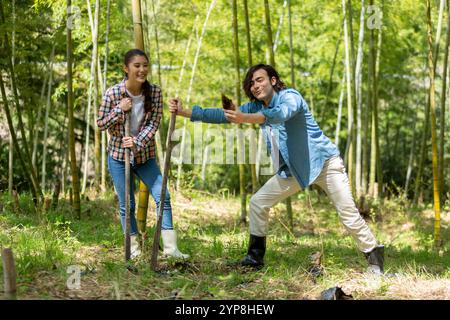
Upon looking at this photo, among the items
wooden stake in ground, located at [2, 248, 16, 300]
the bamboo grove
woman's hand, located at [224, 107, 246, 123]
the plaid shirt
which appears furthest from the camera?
the bamboo grove

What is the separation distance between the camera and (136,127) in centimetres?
375

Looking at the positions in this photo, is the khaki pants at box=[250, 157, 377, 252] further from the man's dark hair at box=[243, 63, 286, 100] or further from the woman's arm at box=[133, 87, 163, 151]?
the woman's arm at box=[133, 87, 163, 151]

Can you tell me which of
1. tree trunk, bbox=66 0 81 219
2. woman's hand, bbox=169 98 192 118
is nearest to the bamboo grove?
tree trunk, bbox=66 0 81 219

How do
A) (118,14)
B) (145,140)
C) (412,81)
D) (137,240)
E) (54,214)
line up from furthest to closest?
1. (412,81)
2. (118,14)
3. (54,214)
4. (137,240)
5. (145,140)

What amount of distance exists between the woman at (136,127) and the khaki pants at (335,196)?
0.60m

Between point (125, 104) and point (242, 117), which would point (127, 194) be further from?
point (242, 117)

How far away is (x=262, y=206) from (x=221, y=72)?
7446mm

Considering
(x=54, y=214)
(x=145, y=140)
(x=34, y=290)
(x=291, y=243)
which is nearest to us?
(x=34, y=290)

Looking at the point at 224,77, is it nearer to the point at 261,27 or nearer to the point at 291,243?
the point at 261,27

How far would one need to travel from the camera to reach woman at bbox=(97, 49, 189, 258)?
3576mm

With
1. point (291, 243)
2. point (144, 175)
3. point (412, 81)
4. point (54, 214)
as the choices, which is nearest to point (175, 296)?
point (144, 175)

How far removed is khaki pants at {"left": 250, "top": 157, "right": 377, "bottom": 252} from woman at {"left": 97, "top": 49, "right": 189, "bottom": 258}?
0.60 metres

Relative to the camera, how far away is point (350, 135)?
22.0 feet

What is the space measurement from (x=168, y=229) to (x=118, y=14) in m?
4.71
